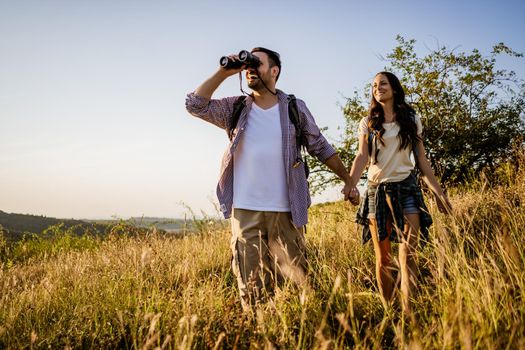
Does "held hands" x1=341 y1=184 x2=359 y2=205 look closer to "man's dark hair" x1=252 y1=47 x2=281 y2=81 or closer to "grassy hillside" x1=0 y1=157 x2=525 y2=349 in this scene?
"grassy hillside" x1=0 y1=157 x2=525 y2=349

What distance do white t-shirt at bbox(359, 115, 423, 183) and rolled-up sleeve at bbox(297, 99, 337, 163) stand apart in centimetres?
40

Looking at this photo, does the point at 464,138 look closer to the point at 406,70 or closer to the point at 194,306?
the point at 406,70

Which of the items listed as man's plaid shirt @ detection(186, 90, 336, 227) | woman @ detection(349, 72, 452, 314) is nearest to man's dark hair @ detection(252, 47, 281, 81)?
man's plaid shirt @ detection(186, 90, 336, 227)

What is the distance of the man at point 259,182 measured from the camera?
9.74 ft

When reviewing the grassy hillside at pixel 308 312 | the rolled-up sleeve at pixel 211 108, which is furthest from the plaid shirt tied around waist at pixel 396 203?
the rolled-up sleeve at pixel 211 108

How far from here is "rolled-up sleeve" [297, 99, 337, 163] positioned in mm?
3195

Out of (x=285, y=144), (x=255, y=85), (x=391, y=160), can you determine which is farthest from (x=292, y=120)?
(x=391, y=160)

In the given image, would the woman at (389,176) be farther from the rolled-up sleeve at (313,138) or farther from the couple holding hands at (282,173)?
the rolled-up sleeve at (313,138)

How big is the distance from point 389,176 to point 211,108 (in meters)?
1.54

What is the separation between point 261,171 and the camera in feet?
9.84

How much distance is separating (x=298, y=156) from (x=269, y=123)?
1.15ft

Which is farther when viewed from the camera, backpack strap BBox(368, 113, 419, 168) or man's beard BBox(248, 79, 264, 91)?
backpack strap BBox(368, 113, 419, 168)

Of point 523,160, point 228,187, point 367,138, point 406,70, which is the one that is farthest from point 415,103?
point 228,187

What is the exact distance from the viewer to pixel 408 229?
3.00m
